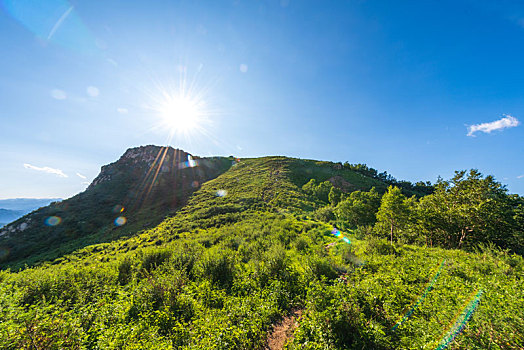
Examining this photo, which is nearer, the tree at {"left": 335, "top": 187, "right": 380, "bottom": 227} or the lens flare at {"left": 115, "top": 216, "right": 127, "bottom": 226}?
the tree at {"left": 335, "top": 187, "right": 380, "bottom": 227}

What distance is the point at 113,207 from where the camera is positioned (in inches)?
2057

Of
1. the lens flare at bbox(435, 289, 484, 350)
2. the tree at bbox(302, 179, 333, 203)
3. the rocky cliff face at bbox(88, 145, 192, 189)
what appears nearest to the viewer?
the lens flare at bbox(435, 289, 484, 350)

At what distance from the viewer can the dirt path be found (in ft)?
17.0

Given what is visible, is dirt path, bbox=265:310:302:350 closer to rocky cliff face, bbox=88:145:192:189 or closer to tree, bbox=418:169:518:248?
tree, bbox=418:169:518:248

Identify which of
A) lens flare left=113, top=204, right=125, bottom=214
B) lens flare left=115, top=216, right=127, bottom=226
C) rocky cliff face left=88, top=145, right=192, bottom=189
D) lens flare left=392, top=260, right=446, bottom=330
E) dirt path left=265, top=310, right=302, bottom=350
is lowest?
lens flare left=115, top=216, right=127, bottom=226

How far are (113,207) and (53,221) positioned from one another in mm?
11958

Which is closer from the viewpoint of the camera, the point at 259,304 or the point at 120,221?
the point at 259,304

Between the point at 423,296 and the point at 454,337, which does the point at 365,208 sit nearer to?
the point at 423,296

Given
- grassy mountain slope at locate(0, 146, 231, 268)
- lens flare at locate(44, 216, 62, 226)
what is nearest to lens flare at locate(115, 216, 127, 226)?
→ grassy mountain slope at locate(0, 146, 231, 268)

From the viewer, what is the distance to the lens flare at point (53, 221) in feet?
139

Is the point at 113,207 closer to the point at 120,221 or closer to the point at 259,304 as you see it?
the point at 120,221

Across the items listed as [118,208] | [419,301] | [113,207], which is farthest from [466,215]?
[113,207]

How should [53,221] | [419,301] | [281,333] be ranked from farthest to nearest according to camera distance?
1. [53,221]
2. [419,301]
3. [281,333]

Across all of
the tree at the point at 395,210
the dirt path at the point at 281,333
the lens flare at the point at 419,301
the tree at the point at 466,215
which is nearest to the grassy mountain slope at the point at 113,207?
the dirt path at the point at 281,333
